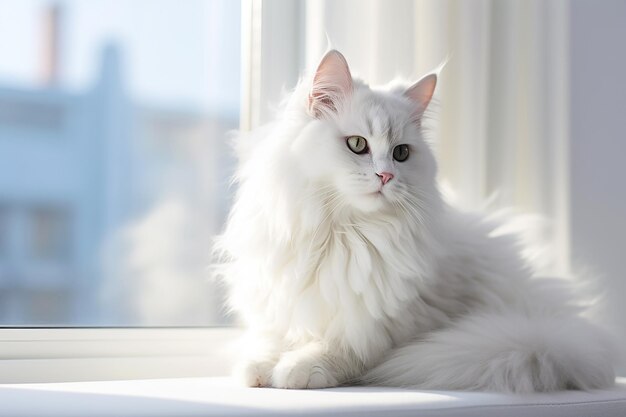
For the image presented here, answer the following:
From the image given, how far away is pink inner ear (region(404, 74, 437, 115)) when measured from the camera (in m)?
1.54

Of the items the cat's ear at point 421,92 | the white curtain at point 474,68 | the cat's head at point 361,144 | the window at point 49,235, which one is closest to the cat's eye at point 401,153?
the cat's head at point 361,144

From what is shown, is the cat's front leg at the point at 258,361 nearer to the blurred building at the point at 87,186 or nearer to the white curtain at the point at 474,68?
the blurred building at the point at 87,186

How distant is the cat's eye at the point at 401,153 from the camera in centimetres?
145

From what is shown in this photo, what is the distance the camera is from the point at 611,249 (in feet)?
7.02

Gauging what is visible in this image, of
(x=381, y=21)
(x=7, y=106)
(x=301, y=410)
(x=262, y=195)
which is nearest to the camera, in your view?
(x=301, y=410)

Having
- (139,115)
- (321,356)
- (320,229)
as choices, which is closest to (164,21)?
(139,115)

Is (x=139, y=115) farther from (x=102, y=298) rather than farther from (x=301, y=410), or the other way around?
(x=301, y=410)

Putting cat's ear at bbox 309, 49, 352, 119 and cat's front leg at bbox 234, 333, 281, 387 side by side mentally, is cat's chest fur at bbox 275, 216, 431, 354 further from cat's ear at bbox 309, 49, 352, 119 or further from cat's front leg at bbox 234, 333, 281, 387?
cat's ear at bbox 309, 49, 352, 119

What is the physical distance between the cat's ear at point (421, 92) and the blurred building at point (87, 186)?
0.59 m

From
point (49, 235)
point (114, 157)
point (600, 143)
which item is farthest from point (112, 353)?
point (600, 143)

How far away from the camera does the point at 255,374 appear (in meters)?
1.29

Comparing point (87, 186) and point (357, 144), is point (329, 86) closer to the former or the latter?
point (357, 144)

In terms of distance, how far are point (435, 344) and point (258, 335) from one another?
386mm

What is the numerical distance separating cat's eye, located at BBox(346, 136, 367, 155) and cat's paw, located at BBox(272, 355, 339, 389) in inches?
17.1
